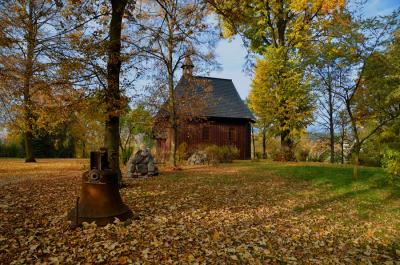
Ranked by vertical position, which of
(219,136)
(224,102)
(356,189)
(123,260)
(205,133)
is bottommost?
(123,260)

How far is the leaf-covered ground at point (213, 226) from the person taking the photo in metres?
4.70

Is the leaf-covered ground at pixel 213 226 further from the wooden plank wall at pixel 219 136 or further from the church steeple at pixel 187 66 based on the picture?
the wooden plank wall at pixel 219 136

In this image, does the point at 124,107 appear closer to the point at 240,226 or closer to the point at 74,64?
the point at 74,64

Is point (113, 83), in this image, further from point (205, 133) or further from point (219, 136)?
point (219, 136)

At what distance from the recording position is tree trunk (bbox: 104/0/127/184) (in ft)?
26.9

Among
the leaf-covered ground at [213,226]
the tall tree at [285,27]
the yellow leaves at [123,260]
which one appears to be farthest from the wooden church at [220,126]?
the yellow leaves at [123,260]

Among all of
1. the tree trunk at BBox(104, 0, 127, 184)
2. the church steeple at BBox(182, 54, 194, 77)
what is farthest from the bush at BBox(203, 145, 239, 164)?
the tree trunk at BBox(104, 0, 127, 184)

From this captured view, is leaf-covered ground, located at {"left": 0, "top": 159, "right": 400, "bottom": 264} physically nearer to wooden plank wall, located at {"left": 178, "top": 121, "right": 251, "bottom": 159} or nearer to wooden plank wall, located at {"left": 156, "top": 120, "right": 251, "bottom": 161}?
wooden plank wall, located at {"left": 156, "top": 120, "right": 251, "bottom": 161}

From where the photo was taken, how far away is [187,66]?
16.1m

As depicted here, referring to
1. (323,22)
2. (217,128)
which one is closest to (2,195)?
(217,128)

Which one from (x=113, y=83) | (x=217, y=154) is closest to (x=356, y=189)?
(x=113, y=83)

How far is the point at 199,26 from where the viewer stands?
10.6m

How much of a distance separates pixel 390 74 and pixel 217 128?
50.5 ft

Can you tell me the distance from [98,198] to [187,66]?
11.3 meters
